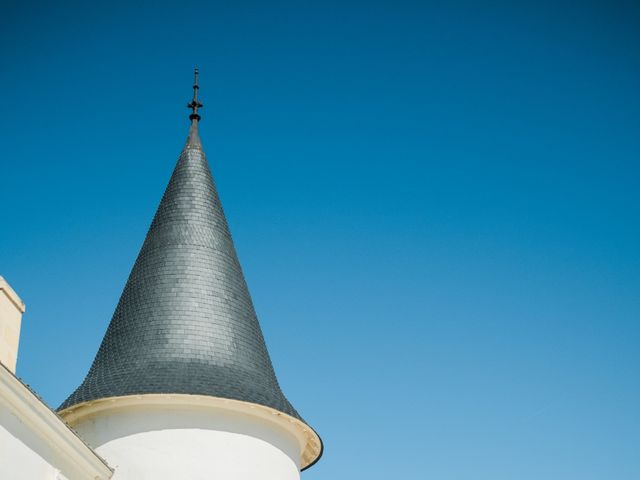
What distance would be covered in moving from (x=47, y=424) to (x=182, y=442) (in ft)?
14.5

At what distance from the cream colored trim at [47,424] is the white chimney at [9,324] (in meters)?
1.41

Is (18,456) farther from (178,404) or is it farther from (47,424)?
(178,404)

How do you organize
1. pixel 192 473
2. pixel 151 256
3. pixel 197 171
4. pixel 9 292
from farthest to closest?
1. pixel 197 171
2. pixel 151 256
3. pixel 192 473
4. pixel 9 292

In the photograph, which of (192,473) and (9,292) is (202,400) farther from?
(9,292)

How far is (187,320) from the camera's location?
22281 mm

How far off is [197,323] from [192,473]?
3.64m

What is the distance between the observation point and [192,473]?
19938 mm

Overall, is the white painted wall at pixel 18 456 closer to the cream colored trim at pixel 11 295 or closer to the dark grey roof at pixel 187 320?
the cream colored trim at pixel 11 295

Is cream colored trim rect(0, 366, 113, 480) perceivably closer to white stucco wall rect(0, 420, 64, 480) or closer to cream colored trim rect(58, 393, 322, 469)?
white stucco wall rect(0, 420, 64, 480)

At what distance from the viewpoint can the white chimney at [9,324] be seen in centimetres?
1711

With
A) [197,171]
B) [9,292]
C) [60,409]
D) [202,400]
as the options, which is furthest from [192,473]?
[197,171]

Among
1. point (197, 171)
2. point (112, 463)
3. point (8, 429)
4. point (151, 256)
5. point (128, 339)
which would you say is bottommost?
point (8, 429)

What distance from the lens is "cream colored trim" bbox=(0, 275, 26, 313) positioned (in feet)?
56.5

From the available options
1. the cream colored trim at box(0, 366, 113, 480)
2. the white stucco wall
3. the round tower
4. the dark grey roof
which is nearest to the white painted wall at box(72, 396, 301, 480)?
the round tower
